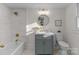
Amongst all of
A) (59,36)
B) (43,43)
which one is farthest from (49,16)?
(43,43)

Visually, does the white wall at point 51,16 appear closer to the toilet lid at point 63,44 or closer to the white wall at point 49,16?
the white wall at point 49,16

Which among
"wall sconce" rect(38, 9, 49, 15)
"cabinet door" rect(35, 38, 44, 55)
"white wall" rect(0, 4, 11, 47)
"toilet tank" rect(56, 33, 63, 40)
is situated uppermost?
"wall sconce" rect(38, 9, 49, 15)

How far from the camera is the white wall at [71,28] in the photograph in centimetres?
172

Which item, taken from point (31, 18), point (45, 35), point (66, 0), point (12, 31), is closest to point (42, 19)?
point (31, 18)

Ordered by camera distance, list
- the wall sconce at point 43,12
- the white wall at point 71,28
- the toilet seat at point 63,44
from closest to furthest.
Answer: the white wall at point 71,28 < the toilet seat at point 63,44 < the wall sconce at point 43,12

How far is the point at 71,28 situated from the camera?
178 cm

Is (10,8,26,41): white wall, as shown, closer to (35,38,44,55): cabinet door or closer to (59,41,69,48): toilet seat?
(35,38,44,55): cabinet door

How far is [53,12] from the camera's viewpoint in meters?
1.94

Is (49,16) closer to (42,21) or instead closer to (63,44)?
(42,21)

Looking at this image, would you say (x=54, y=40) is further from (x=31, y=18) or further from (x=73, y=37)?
(x=31, y=18)

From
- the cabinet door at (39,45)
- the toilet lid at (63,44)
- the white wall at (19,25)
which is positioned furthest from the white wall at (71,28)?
the white wall at (19,25)

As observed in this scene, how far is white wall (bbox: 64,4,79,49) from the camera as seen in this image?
1717 mm

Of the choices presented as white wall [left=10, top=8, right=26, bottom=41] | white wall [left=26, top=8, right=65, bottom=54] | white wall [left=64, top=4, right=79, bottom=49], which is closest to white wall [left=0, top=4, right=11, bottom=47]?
white wall [left=10, top=8, right=26, bottom=41]

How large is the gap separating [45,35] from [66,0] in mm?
763
